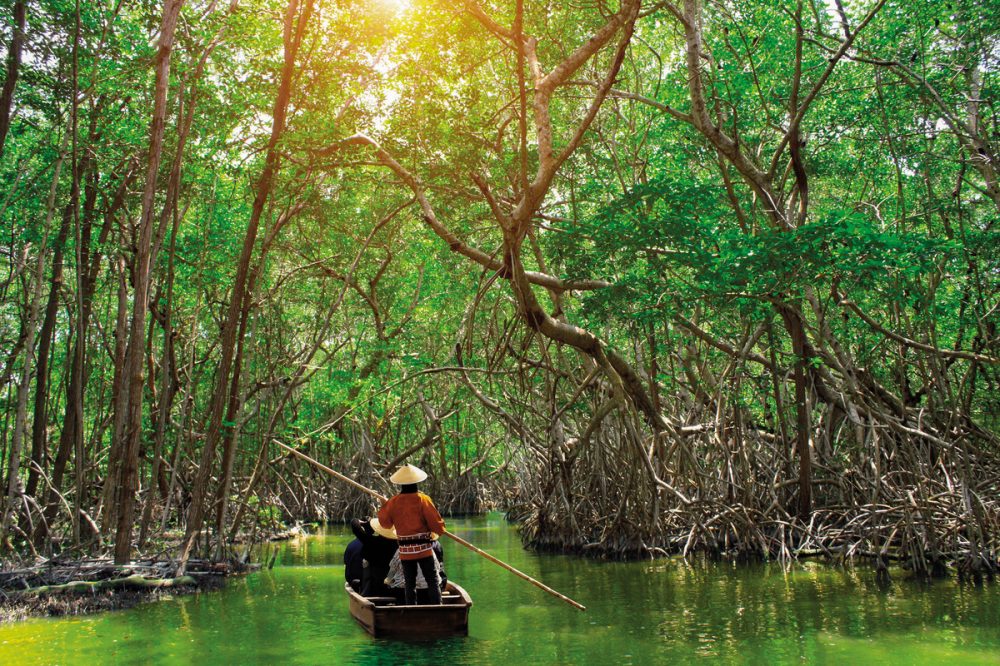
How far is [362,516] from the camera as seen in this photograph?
59.0 feet

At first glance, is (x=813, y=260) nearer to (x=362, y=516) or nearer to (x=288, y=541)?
(x=288, y=541)

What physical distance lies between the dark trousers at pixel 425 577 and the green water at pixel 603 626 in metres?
0.45

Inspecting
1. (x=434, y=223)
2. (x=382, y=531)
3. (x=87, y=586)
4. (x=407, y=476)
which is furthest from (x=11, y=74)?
(x=382, y=531)

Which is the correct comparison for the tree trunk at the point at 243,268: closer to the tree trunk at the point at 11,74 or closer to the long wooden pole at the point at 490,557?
the long wooden pole at the point at 490,557

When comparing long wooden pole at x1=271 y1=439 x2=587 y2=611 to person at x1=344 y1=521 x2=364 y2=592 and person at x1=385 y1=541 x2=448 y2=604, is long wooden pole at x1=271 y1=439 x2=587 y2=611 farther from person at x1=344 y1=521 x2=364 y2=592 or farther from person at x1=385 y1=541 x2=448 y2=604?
person at x1=344 y1=521 x2=364 y2=592

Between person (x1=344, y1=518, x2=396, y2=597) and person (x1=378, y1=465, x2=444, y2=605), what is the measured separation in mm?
820

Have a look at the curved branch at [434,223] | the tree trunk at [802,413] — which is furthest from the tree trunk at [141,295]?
the tree trunk at [802,413]

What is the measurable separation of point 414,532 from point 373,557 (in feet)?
3.83

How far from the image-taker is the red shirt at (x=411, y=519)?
6.11m

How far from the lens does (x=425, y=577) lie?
6.21m

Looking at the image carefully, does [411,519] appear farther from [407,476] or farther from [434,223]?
[434,223]

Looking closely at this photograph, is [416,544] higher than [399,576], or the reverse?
[416,544]

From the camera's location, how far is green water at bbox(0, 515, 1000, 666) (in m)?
5.30

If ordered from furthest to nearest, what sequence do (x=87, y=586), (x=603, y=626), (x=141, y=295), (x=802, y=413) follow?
(x=802, y=413) → (x=141, y=295) → (x=87, y=586) → (x=603, y=626)
